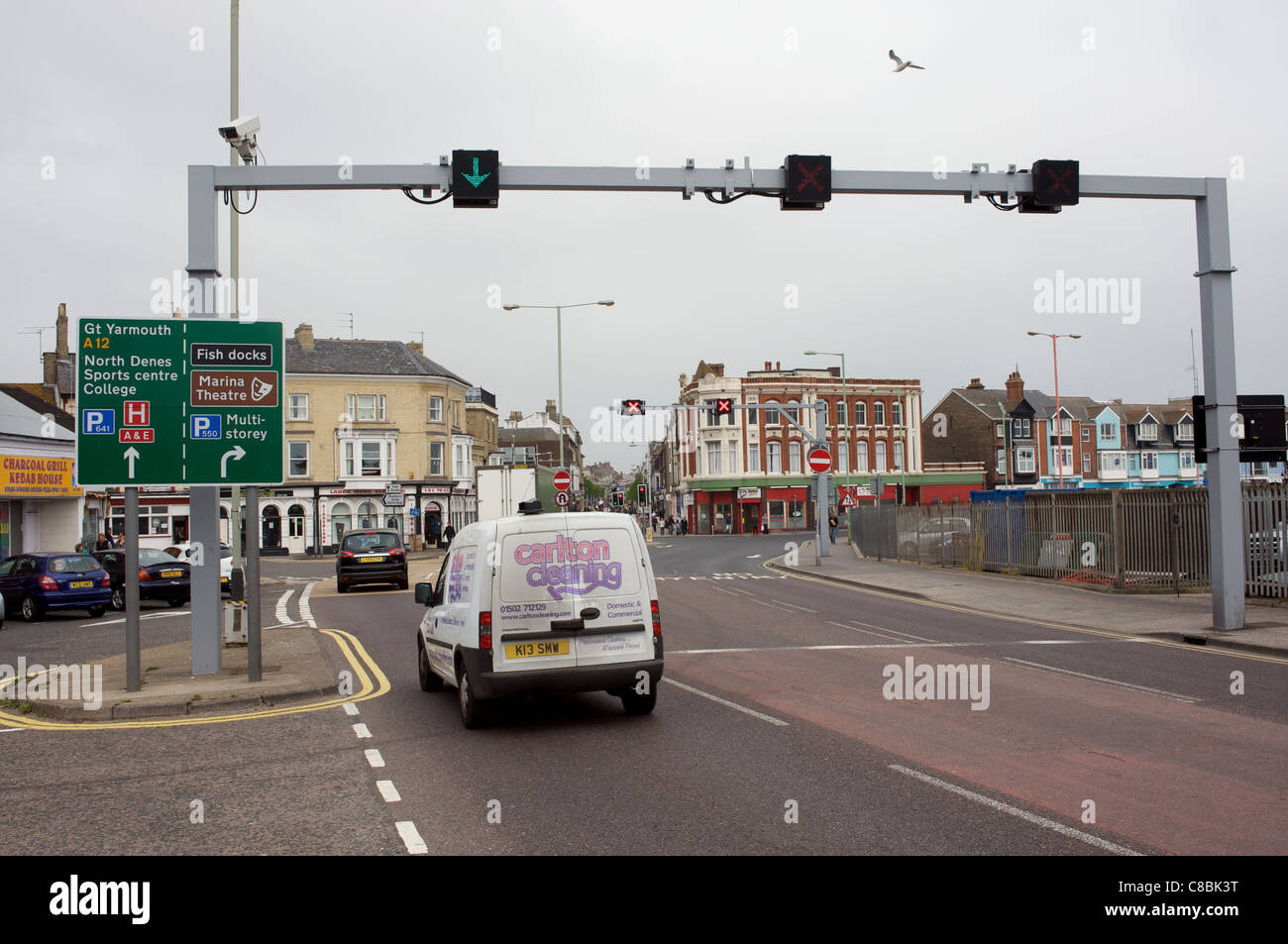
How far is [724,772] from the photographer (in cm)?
723

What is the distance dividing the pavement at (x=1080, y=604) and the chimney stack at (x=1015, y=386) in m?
59.8

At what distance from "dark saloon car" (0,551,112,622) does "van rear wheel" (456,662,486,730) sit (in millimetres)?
17572

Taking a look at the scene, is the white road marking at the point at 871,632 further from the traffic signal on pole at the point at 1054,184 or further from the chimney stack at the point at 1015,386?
the chimney stack at the point at 1015,386

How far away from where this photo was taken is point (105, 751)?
338 inches

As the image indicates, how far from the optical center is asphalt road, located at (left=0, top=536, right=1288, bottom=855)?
573cm

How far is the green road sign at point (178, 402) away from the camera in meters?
11.1

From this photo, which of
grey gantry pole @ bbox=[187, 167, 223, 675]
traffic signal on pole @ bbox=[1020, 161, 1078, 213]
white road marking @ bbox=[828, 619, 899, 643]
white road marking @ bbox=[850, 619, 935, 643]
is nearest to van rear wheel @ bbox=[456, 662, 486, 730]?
grey gantry pole @ bbox=[187, 167, 223, 675]

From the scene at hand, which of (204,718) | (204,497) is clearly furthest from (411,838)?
(204,497)

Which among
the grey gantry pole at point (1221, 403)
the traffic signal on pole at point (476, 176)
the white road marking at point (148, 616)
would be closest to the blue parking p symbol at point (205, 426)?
the traffic signal on pole at point (476, 176)

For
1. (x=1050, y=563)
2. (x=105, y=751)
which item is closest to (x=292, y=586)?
(x=1050, y=563)

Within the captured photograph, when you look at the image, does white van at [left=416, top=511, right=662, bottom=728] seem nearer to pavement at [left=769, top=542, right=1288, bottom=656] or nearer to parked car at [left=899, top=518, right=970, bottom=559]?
pavement at [left=769, top=542, right=1288, bottom=656]
